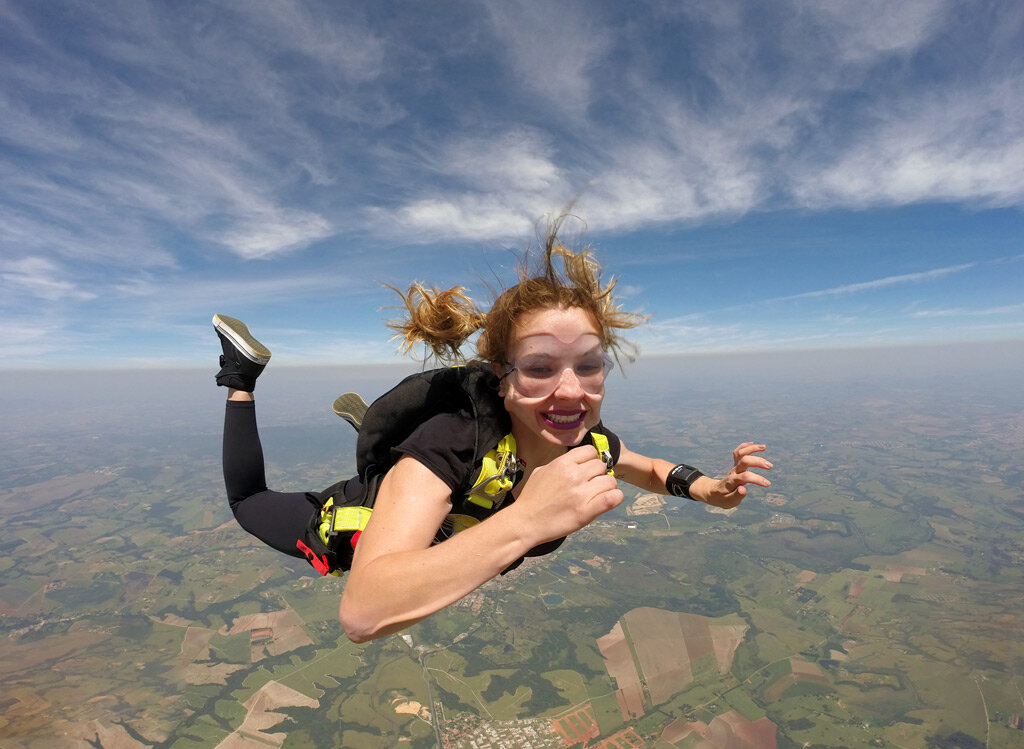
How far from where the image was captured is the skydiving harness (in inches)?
74.5

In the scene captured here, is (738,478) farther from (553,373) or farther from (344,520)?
(344,520)

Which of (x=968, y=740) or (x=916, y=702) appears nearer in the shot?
(x=968, y=740)

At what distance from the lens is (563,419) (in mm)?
1912

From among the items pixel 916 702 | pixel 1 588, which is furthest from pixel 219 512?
pixel 916 702

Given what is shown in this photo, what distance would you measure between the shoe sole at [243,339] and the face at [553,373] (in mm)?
1878

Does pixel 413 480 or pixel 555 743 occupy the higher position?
pixel 413 480

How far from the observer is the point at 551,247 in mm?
2051

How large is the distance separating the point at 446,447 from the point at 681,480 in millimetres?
2031

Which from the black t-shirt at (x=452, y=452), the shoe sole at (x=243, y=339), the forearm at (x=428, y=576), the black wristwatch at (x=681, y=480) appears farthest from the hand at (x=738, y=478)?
the shoe sole at (x=243, y=339)

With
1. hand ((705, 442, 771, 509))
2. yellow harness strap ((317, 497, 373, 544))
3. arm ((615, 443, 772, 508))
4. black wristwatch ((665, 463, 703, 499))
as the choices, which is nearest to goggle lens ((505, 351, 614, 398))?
arm ((615, 443, 772, 508))

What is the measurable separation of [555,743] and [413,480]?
899 inches

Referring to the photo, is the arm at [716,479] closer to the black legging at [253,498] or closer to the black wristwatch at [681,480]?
the black wristwatch at [681,480]

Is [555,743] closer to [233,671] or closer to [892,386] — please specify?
[233,671]

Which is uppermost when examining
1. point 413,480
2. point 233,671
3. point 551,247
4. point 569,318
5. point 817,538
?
point 551,247
